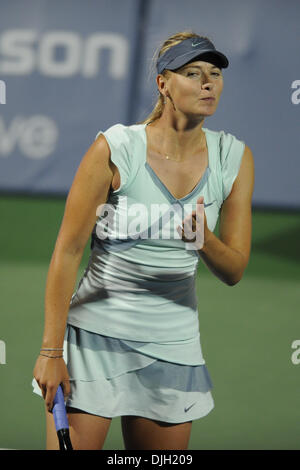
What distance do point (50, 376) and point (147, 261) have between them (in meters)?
0.38

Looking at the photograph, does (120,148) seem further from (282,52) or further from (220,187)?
(282,52)

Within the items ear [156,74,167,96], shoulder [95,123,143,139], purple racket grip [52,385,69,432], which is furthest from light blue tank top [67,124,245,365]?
purple racket grip [52,385,69,432]

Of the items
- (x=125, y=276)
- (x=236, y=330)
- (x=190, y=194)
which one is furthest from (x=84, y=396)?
(x=236, y=330)

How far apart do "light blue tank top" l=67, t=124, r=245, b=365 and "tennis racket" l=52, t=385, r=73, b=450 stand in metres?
0.22

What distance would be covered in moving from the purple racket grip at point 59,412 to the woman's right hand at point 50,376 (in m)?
0.01

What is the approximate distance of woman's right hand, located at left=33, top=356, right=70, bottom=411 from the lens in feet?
6.46

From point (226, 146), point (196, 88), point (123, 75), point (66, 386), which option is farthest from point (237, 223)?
point (123, 75)

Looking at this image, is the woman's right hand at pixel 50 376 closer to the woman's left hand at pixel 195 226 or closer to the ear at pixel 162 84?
the woman's left hand at pixel 195 226

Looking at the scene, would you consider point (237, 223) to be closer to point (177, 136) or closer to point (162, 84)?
point (177, 136)

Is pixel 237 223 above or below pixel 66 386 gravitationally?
above

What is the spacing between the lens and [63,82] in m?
6.56

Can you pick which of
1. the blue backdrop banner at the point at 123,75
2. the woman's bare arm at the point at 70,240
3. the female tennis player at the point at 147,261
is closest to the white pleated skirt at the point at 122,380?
the female tennis player at the point at 147,261

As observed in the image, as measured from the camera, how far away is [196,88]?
201cm

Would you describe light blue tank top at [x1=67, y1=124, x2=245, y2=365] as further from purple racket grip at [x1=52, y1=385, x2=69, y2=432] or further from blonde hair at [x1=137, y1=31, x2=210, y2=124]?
purple racket grip at [x1=52, y1=385, x2=69, y2=432]
